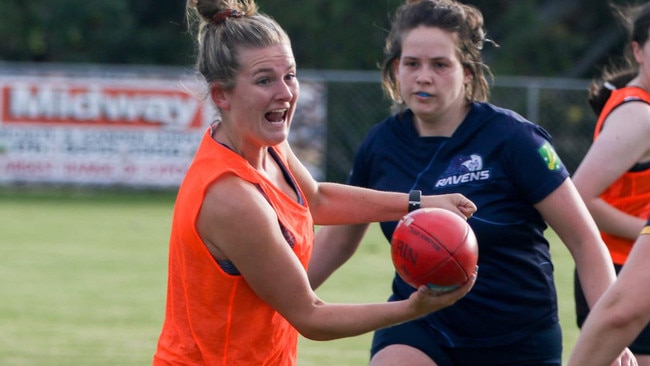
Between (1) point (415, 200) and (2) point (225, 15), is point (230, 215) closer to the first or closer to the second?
(2) point (225, 15)

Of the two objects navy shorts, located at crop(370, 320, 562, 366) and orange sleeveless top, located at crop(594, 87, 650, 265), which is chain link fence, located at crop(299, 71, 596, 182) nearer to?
orange sleeveless top, located at crop(594, 87, 650, 265)

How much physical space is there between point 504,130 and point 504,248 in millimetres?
439

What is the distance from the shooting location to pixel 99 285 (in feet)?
33.7

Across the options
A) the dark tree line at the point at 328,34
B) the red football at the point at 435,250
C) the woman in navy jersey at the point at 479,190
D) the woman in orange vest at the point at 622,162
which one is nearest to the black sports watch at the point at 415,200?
the woman in navy jersey at the point at 479,190

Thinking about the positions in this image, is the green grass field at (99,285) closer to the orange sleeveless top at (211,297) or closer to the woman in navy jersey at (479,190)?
the woman in navy jersey at (479,190)

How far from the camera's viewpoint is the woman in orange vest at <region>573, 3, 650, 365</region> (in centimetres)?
481

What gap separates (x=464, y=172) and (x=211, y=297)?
121 cm

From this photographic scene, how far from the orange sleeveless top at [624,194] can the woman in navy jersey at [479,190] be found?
2.15 ft

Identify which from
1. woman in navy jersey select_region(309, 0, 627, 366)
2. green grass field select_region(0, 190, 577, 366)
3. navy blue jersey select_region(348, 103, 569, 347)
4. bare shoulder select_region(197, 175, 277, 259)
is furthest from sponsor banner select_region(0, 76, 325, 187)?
bare shoulder select_region(197, 175, 277, 259)

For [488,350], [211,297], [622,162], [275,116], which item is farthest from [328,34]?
[211,297]

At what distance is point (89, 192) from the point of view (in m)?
18.7

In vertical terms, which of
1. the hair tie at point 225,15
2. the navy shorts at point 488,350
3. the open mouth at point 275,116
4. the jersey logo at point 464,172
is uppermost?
the hair tie at point 225,15

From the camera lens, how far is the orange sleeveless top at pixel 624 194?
5.03 metres

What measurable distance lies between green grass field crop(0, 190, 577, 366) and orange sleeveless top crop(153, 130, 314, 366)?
3.66 meters
